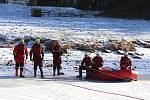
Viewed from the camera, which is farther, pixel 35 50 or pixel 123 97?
pixel 35 50

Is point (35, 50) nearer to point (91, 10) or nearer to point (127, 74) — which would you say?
point (127, 74)

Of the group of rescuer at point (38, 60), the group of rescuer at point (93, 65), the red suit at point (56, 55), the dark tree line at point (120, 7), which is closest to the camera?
the group of rescuer at point (38, 60)

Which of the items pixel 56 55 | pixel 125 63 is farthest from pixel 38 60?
pixel 125 63

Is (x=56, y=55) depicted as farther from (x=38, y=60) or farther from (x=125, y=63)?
(x=125, y=63)

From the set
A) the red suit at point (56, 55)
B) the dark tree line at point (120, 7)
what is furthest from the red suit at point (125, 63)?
the dark tree line at point (120, 7)

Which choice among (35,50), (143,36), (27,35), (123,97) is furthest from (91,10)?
(123,97)

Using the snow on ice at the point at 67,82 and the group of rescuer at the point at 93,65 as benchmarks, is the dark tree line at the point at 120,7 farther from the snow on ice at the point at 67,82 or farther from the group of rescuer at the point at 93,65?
the group of rescuer at the point at 93,65

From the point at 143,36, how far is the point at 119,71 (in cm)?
→ 1780


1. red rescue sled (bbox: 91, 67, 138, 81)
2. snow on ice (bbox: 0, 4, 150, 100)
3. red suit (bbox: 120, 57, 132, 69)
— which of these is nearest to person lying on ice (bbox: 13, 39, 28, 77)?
snow on ice (bbox: 0, 4, 150, 100)

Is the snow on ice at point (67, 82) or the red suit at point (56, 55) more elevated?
the red suit at point (56, 55)

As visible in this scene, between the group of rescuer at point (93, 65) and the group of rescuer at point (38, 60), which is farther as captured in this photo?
the group of rescuer at point (93, 65)

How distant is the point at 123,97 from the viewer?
1745cm

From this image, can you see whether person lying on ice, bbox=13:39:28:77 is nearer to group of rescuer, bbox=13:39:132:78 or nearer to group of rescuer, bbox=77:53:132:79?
group of rescuer, bbox=13:39:132:78

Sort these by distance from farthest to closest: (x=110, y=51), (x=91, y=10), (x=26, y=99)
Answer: (x=91, y=10) → (x=110, y=51) → (x=26, y=99)
